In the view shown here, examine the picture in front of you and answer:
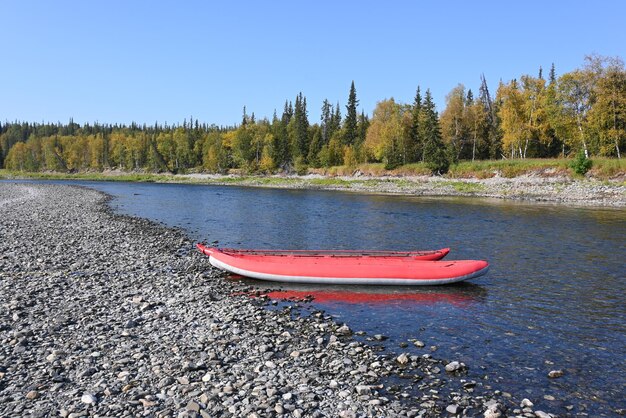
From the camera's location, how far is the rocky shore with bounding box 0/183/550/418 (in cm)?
753

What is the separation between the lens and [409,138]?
101188 mm

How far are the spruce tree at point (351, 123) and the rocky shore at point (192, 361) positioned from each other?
373ft

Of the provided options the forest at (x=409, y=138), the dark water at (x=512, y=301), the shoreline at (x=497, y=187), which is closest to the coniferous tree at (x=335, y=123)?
the forest at (x=409, y=138)

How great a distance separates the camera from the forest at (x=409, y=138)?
69.4 m

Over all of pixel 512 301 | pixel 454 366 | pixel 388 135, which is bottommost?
pixel 512 301

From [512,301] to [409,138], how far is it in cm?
8984

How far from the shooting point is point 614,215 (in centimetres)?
3931

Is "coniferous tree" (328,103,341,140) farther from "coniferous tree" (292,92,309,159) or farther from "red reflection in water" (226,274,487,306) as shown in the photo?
"red reflection in water" (226,274,487,306)

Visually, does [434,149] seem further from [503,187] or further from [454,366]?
[454,366]

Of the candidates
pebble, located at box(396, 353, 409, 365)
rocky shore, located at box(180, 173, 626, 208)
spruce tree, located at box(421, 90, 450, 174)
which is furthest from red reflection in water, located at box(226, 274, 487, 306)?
spruce tree, located at box(421, 90, 450, 174)

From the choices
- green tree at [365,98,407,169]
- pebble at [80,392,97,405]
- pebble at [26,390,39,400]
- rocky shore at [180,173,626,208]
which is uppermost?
green tree at [365,98,407,169]

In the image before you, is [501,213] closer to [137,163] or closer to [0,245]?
[0,245]

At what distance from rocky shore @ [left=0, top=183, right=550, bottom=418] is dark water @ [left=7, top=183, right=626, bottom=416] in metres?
1.13

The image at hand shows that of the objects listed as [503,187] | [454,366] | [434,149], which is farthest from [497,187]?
[454,366]
